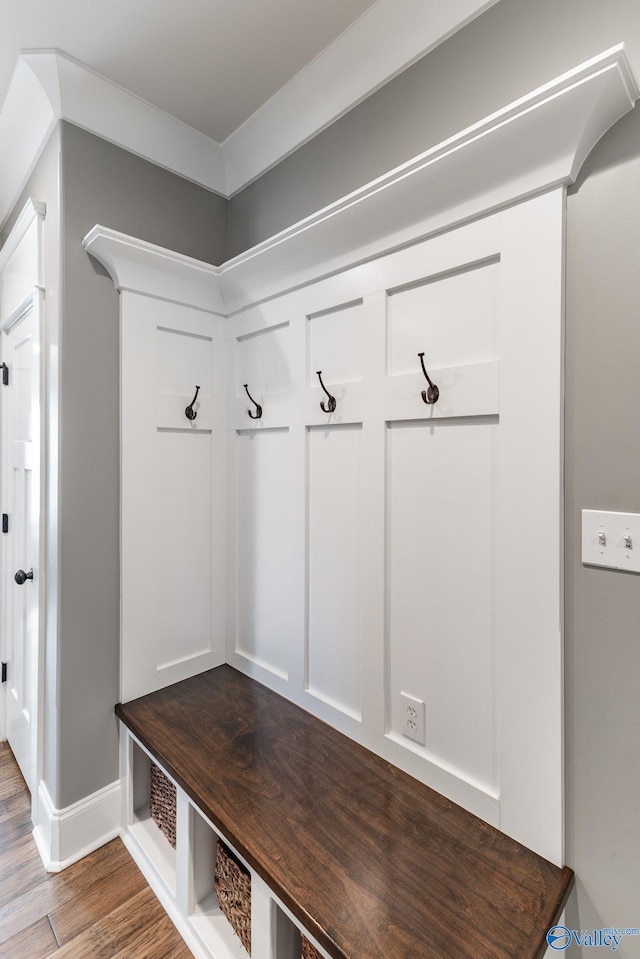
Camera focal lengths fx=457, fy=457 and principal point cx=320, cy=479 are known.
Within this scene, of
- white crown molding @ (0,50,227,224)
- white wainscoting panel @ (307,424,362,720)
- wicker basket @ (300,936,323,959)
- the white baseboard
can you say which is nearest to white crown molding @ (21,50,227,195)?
white crown molding @ (0,50,227,224)

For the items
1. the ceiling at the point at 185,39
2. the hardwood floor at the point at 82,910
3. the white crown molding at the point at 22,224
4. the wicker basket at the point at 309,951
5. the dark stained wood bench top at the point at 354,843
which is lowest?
the hardwood floor at the point at 82,910

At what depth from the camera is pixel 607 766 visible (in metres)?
0.92

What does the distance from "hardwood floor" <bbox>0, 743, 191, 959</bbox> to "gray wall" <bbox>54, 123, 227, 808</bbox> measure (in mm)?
214

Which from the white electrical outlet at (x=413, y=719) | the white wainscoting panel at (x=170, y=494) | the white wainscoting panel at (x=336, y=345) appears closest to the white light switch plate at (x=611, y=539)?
the white electrical outlet at (x=413, y=719)

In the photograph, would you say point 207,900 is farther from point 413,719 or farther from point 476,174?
point 476,174

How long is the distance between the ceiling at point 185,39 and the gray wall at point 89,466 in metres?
0.21

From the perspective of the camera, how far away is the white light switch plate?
34.5 inches

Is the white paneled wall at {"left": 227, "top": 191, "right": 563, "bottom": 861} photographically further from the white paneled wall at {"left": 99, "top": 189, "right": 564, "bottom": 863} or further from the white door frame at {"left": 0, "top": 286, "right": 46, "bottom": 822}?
the white door frame at {"left": 0, "top": 286, "right": 46, "bottom": 822}

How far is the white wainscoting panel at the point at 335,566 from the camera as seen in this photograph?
1395 millimetres

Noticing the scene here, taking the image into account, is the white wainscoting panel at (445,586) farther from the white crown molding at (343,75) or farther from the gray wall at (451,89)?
the white crown molding at (343,75)

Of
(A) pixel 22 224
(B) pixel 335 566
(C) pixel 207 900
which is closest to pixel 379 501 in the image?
(B) pixel 335 566

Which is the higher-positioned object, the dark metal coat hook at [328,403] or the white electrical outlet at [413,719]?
the dark metal coat hook at [328,403]

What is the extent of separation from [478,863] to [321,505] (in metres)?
0.96

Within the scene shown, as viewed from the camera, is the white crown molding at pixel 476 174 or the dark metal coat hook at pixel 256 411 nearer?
the white crown molding at pixel 476 174
